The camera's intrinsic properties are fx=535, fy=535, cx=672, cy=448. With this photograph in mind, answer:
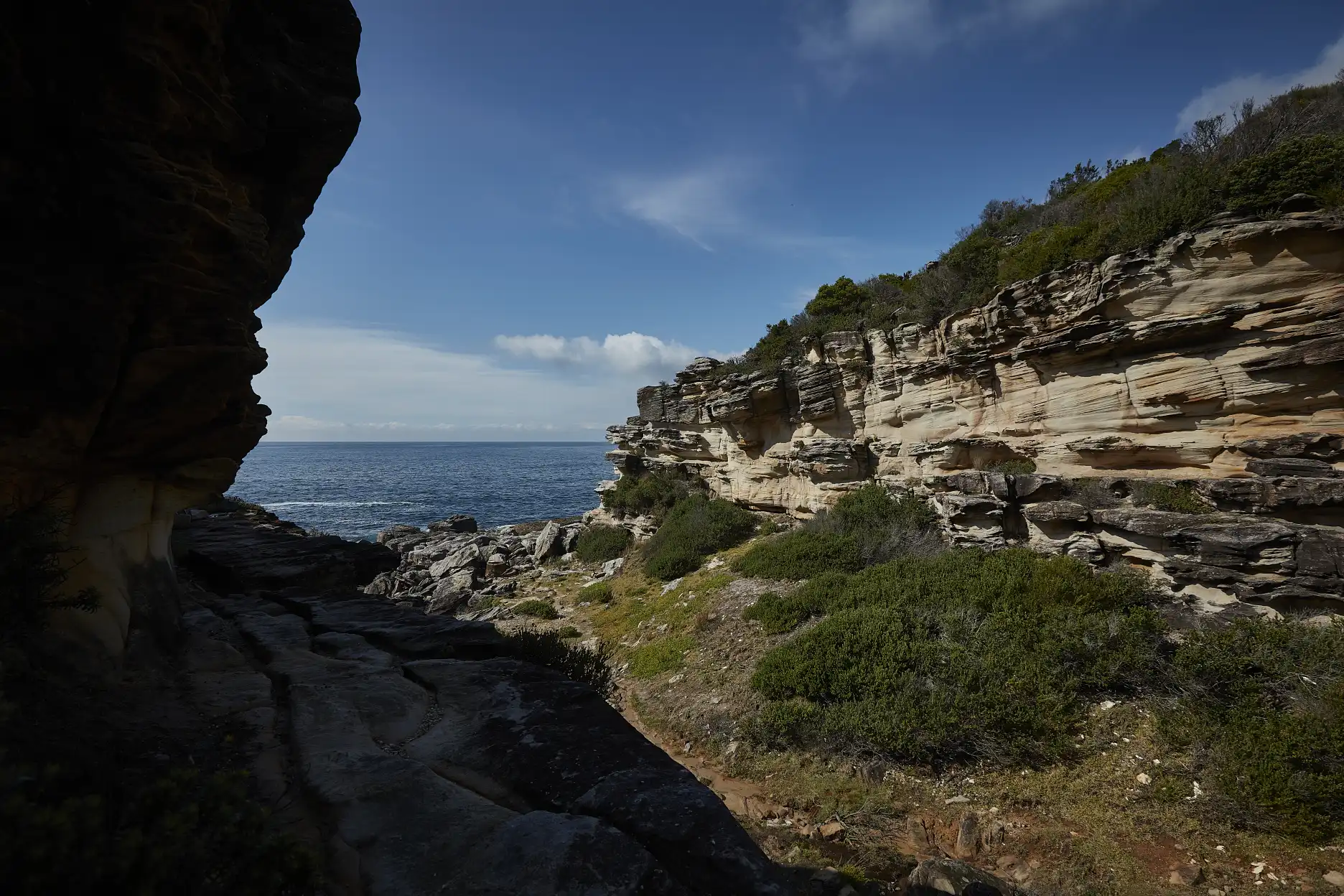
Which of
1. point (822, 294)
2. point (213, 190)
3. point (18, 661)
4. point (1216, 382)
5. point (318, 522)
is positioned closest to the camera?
point (18, 661)

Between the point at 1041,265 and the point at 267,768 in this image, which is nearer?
the point at 267,768

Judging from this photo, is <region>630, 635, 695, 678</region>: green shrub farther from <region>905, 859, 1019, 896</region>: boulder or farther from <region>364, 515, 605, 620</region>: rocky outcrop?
<region>364, 515, 605, 620</region>: rocky outcrop

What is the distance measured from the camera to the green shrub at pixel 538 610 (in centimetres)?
1825

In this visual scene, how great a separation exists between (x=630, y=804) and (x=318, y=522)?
43.8m

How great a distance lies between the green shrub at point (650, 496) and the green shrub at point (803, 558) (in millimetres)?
10014

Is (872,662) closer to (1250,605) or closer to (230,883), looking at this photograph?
(1250,605)

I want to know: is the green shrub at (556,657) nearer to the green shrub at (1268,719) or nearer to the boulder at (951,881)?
the boulder at (951,881)

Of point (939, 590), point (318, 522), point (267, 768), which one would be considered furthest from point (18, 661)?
point (318, 522)

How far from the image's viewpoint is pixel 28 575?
380 cm

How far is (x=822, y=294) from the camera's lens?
25828mm

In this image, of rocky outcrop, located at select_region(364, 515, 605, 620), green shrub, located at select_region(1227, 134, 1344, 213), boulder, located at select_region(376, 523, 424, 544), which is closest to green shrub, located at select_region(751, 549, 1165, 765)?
green shrub, located at select_region(1227, 134, 1344, 213)

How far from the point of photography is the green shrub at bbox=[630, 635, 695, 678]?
1255 centimetres

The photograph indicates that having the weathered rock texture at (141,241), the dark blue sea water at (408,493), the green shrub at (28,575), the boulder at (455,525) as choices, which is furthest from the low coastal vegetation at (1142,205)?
the dark blue sea water at (408,493)

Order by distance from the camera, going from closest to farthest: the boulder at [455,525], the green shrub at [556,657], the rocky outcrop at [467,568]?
the green shrub at [556,657] < the rocky outcrop at [467,568] < the boulder at [455,525]
